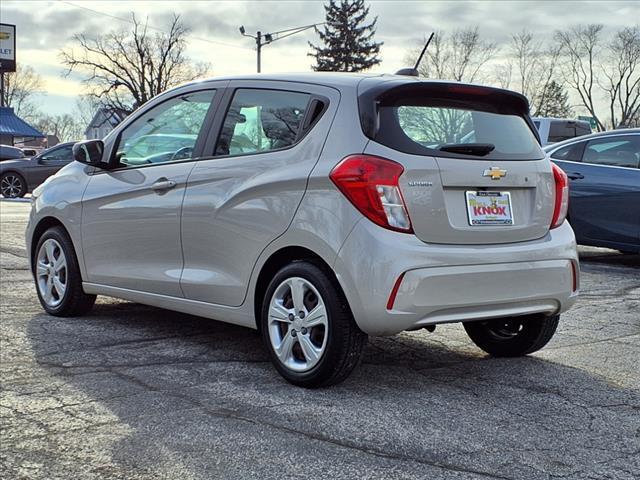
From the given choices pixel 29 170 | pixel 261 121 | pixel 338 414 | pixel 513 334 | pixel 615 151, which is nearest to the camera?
pixel 338 414

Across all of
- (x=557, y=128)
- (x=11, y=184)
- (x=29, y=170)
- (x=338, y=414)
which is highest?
(x=557, y=128)

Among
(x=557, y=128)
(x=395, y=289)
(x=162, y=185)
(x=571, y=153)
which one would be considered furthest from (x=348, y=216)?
(x=557, y=128)

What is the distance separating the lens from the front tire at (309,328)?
446cm

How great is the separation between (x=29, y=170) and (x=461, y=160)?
21157 millimetres

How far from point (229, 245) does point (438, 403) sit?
4.84 feet

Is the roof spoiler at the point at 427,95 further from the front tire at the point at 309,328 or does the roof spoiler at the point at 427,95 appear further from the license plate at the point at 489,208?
the front tire at the point at 309,328

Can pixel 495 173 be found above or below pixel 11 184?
above

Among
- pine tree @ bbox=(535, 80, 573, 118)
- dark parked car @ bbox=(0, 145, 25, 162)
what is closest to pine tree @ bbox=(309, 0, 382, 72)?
pine tree @ bbox=(535, 80, 573, 118)

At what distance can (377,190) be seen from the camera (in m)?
4.36

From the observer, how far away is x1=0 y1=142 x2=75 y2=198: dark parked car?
23812mm

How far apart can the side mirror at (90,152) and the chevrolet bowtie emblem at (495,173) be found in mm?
2827

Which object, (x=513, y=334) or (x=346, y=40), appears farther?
(x=346, y=40)

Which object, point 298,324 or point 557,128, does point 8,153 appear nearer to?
point 557,128

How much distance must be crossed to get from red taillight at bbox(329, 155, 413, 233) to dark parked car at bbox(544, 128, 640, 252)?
244 inches
